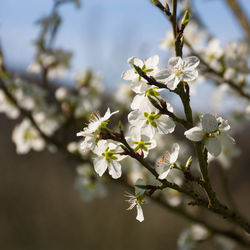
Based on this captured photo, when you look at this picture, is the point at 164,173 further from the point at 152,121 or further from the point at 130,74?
the point at 130,74

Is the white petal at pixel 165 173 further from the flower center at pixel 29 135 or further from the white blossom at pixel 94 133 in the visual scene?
the flower center at pixel 29 135

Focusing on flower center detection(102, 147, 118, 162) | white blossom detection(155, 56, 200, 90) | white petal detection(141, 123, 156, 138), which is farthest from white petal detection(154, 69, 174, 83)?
flower center detection(102, 147, 118, 162)

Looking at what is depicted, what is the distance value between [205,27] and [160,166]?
1.40 m

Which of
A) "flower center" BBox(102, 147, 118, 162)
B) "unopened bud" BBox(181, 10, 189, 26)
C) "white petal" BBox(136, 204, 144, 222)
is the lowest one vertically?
"white petal" BBox(136, 204, 144, 222)

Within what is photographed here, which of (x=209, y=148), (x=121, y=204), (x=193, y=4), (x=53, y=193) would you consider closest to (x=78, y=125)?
(x=193, y=4)

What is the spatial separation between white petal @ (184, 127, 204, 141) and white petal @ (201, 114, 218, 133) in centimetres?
1

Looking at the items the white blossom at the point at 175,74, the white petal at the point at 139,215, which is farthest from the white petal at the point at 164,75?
the white petal at the point at 139,215

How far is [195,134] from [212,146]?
0.06 meters

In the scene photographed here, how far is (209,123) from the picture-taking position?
77 cm

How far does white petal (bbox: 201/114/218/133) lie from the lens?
77 cm

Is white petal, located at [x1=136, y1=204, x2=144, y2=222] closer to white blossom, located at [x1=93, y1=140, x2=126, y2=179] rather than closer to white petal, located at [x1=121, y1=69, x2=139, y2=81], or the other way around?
white blossom, located at [x1=93, y1=140, x2=126, y2=179]

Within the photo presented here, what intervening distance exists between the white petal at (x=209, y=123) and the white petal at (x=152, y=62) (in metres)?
0.19

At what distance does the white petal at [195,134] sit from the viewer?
75 cm

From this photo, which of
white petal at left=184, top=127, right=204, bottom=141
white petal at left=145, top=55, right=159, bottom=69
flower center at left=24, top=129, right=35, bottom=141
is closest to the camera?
white petal at left=184, top=127, right=204, bottom=141
